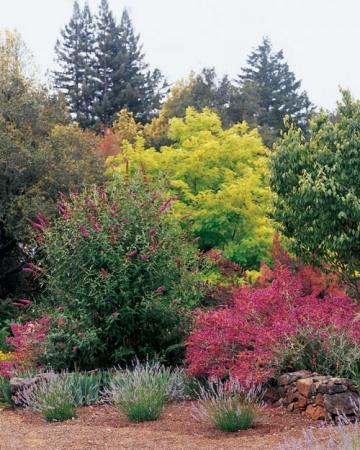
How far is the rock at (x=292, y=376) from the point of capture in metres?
7.77

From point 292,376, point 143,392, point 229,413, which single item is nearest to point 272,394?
point 292,376

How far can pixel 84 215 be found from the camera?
10.6m

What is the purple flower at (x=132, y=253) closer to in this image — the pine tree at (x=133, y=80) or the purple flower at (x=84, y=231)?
the purple flower at (x=84, y=231)

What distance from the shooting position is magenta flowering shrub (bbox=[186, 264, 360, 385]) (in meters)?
→ 7.98

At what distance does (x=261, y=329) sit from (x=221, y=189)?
27.7ft

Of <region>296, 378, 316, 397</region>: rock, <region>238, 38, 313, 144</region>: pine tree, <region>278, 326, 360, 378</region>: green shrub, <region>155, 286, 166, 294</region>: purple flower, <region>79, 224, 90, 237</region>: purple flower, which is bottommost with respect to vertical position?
<region>296, 378, 316, 397</region>: rock

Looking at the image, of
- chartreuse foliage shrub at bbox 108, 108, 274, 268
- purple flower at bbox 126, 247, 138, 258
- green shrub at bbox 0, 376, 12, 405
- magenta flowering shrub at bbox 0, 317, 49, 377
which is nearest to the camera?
green shrub at bbox 0, 376, 12, 405

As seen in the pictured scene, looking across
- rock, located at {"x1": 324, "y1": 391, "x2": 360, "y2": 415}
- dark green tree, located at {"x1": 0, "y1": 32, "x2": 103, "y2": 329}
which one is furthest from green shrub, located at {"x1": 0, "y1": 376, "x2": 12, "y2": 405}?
dark green tree, located at {"x1": 0, "y1": 32, "x2": 103, "y2": 329}

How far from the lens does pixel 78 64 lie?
46125mm

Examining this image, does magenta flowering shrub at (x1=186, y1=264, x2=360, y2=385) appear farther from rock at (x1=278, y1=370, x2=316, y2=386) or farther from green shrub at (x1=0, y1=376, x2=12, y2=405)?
green shrub at (x1=0, y1=376, x2=12, y2=405)

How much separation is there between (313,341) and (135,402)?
2246 millimetres

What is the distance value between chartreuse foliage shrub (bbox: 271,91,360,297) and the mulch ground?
3.04m

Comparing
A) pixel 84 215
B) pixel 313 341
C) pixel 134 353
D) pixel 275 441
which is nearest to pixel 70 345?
pixel 134 353

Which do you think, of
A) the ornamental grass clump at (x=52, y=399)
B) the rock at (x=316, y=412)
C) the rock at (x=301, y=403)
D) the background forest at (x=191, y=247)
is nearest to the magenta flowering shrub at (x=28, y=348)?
the background forest at (x=191, y=247)
